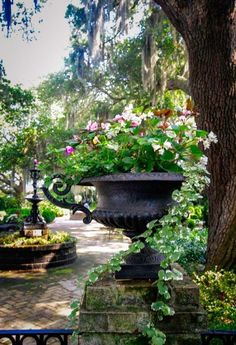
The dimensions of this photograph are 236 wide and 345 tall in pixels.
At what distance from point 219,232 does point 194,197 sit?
330 centimetres

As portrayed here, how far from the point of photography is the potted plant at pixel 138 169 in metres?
1.91

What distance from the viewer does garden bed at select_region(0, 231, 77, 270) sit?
7918 millimetres

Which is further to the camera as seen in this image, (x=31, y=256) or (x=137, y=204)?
(x=31, y=256)

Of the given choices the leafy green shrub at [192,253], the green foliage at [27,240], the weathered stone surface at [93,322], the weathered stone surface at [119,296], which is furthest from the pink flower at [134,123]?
the green foliage at [27,240]

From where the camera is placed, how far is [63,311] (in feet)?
16.1

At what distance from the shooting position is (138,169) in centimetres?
198

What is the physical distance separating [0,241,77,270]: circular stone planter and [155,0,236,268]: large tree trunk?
14.9 feet

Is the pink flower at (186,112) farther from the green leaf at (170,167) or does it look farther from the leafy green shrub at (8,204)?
the leafy green shrub at (8,204)

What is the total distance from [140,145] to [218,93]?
331 centimetres

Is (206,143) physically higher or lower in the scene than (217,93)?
lower

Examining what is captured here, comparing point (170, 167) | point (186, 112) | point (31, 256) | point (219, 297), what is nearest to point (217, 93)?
point (219, 297)

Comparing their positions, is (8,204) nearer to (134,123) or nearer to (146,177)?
(134,123)

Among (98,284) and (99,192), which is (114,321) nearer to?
(98,284)

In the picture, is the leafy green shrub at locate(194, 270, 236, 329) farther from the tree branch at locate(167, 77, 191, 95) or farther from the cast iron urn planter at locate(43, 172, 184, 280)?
the tree branch at locate(167, 77, 191, 95)
